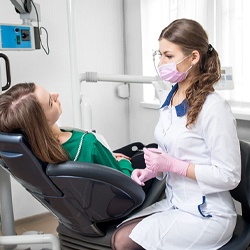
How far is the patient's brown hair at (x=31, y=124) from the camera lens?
3.93 ft

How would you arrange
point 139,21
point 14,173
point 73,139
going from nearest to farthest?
point 14,173 → point 73,139 → point 139,21

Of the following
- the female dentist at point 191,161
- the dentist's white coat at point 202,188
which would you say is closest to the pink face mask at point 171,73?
the female dentist at point 191,161

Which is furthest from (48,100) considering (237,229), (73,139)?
(237,229)

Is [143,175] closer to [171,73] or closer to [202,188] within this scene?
[202,188]

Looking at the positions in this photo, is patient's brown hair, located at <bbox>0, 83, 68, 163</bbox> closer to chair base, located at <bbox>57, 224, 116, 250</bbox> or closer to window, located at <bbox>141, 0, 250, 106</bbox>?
chair base, located at <bbox>57, 224, 116, 250</bbox>

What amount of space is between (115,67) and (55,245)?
72.7 inches

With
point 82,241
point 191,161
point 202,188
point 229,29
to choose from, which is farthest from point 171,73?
point 229,29

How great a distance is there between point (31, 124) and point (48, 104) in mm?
155

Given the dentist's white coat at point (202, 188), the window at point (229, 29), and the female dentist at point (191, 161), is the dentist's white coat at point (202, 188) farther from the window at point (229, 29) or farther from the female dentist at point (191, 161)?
the window at point (229, 29)

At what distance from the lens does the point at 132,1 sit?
305cm

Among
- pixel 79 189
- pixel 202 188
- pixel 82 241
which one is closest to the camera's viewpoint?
pixel 79 189

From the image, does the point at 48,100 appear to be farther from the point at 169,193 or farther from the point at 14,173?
the point at 169,193

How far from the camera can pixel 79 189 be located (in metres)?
→ 1.19

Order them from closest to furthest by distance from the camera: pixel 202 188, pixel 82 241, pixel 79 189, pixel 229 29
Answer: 1. pixel 79 189
2. pixel 202 188
3. pixel 82 241
4. pixel 229 29
